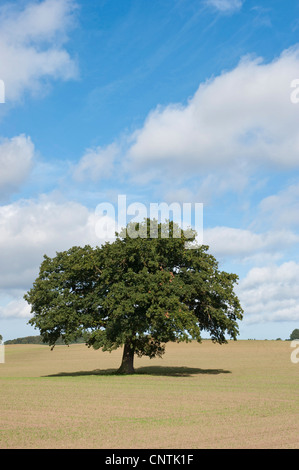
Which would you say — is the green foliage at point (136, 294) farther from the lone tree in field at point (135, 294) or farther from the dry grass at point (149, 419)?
the dry grass at point (149, 419)

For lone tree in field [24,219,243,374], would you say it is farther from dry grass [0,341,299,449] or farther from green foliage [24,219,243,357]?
dry grass [0,341,299,449]

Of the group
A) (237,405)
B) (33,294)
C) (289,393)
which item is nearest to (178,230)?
(33,294)

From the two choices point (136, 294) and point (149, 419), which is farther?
point (136, 294)

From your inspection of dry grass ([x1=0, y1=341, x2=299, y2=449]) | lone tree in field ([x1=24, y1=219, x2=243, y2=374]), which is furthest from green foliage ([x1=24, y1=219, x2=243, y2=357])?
dry grass ([x1=0, y1=341, x2=299, y2=449])

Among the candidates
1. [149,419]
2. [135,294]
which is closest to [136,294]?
[135,294]

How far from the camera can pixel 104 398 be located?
27781mm

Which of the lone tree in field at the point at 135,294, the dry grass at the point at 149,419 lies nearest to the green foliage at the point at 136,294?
the lone tree in field at the point at 135,294

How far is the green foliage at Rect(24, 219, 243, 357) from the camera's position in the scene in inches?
1660

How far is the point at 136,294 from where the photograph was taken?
41.8 metres

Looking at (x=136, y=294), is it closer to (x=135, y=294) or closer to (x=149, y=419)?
(x=135, y=294)

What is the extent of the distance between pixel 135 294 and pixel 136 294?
0.11 metres

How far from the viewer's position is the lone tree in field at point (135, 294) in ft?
138

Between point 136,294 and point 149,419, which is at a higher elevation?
point 136,294
